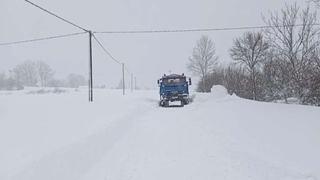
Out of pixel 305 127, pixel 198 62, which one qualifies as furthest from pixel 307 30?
pixel 198 62

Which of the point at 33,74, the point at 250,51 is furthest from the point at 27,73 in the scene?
the point at 250,51

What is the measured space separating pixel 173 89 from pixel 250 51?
13.8 meters

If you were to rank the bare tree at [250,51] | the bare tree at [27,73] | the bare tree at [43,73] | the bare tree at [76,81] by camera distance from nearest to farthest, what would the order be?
the bare tree at [250,51]
the bare tree at [27,73]
the bare tree at [43,73]
the bare tree at [76,81]

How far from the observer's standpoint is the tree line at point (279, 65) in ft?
73.6

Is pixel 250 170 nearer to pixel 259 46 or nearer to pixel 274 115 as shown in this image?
pixel 274 115

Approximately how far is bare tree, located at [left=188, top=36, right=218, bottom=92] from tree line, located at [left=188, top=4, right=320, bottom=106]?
1665 centimetres

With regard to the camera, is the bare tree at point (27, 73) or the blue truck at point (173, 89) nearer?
the blue truck at point (173, 89)

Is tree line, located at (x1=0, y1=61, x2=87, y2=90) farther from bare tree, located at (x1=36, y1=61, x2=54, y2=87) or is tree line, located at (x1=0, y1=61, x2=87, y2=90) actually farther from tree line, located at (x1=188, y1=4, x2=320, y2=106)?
tree line, located at (x1=188, y1=4, x2=320, y2=106)

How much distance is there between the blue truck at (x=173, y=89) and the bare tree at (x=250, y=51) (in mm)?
9024

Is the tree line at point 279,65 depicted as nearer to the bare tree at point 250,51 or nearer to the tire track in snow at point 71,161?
the bare tree at point 250,51

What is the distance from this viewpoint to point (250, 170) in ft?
33.5

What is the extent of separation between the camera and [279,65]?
29.0 m

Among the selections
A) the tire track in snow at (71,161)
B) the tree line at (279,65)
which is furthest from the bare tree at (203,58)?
the tire track in snow at (71,161)

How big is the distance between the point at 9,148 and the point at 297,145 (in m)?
6.95
